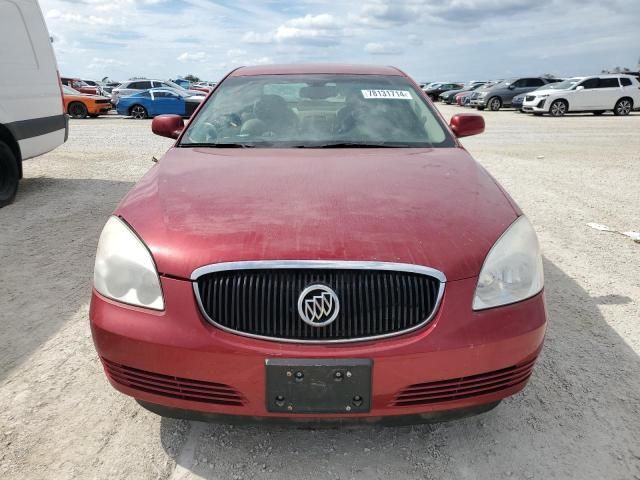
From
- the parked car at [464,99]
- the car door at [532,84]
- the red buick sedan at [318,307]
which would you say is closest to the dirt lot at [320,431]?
the red buick sedan at [318,307]

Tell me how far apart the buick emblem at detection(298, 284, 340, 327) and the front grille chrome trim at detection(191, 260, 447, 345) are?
0.06 metres

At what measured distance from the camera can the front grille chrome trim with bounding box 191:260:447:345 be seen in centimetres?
169

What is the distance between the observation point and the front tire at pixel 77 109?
774 inches

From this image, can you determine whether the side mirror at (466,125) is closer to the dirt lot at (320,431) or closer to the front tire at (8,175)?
the dirt lot at (320,431)

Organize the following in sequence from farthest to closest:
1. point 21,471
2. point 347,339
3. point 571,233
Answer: point 571,233, point 21,471, point 347,339

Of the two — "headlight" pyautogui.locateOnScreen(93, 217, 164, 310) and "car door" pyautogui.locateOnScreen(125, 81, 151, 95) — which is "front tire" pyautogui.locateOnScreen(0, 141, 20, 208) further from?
"car door" pyautogui.locateOnScreen(125, 81, 151, 95)

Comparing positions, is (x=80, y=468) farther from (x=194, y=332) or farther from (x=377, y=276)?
(x=377, y=276)

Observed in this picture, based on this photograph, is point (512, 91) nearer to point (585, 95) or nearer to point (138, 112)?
point (585, 95)

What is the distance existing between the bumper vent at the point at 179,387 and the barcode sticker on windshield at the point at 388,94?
83.4 inches

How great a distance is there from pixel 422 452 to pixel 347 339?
2.22ft

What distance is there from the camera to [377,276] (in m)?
1.71

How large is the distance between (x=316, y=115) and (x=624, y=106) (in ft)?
68.2

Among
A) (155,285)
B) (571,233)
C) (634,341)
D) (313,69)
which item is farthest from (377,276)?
(571,233)

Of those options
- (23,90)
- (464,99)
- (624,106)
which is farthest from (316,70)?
(464,99)
